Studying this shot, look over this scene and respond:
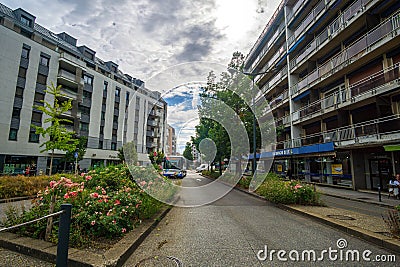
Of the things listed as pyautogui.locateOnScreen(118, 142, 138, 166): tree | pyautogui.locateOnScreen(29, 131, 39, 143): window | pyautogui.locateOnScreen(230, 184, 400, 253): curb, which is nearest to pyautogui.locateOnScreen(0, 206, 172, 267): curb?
pyautogui.locateOnScreen(118, 142, 138, 166): tree

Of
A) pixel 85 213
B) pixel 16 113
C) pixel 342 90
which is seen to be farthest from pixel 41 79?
pixel 342 90

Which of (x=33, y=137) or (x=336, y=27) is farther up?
(x=336, y=27)

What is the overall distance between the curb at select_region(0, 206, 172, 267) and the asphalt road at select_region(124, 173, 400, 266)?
181mm

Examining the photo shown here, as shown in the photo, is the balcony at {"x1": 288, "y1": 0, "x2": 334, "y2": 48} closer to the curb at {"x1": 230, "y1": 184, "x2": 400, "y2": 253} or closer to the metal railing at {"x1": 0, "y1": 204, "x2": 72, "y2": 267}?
the curb at {"x1": 230, "y1": 184, "x2": 400, "y2": 253}

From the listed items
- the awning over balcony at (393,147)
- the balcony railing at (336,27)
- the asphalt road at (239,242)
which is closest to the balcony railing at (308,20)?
the balcony railing at (336,27)

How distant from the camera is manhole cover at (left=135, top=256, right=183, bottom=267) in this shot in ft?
11.5

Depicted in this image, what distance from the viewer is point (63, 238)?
268cm

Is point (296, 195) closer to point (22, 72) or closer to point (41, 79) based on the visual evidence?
point (22, 72)

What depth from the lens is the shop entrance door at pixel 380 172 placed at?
14.9 m

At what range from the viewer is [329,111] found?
61.2 ft

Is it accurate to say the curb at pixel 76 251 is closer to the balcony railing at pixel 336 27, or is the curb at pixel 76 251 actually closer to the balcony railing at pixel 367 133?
the balcony railing at pixel 367 133

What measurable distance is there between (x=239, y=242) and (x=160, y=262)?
5.65 feet

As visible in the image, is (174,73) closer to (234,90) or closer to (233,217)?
(233,217)

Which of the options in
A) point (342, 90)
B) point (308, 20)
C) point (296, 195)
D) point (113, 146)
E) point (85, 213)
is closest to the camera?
point (85, 213)
